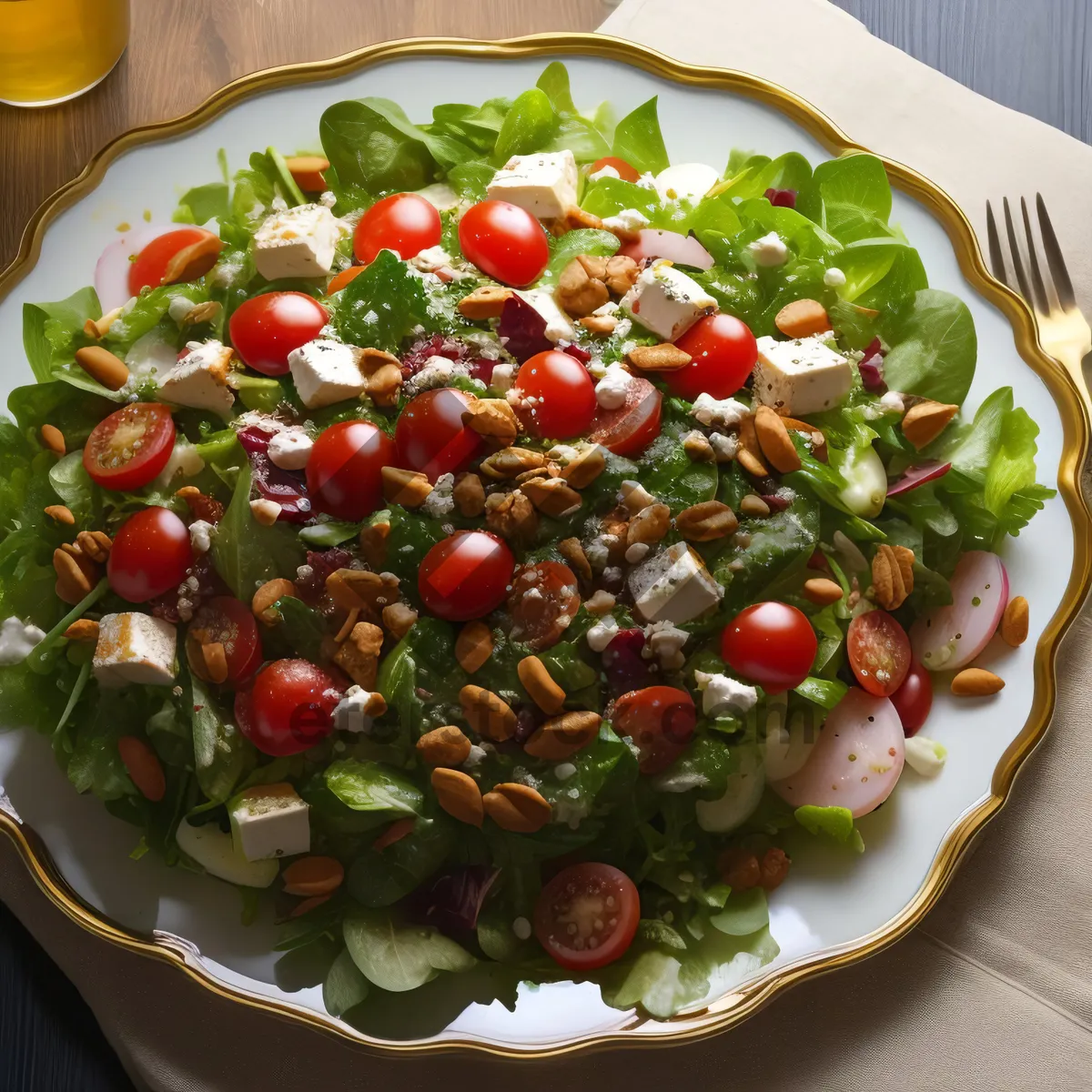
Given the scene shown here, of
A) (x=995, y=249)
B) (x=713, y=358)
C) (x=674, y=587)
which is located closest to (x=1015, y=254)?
(x=995, y=249)

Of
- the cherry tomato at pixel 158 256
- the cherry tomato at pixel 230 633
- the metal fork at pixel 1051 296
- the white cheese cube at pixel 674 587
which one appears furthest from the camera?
the metal fork at pixel 1051 296

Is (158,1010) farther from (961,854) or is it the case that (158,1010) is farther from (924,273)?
(924,273)

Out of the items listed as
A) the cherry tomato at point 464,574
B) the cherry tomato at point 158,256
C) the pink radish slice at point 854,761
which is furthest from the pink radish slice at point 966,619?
the cherry tomato at point 158,256

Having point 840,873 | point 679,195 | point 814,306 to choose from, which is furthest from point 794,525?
point 679,195

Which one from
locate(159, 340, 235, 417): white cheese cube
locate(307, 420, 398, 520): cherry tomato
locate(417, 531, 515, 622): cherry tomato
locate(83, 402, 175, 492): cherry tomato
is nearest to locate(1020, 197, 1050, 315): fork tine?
locate(417, 531, 515, 622): cherry tomato

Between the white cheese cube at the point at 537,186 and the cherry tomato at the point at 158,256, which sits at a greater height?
the white cheese cube at the point at 537,186

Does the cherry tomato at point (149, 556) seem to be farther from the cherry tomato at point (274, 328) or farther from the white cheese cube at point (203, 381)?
the cherry tomato at point (274, 328)

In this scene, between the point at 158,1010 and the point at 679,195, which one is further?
the point at 679,195
